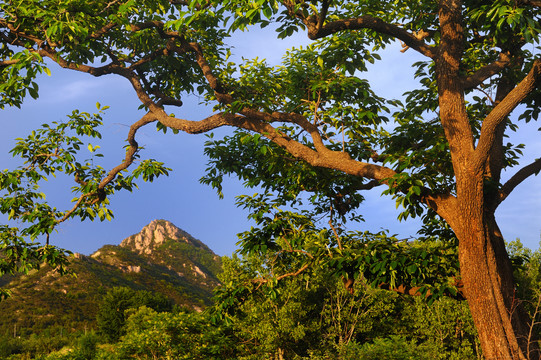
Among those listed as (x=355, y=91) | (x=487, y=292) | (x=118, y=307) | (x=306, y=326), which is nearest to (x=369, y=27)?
(x=355, y=91)

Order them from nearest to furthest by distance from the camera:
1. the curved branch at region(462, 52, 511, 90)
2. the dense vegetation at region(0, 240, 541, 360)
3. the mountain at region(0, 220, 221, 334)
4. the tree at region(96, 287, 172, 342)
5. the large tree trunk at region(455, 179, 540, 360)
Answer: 1. the large tree trunk at region(455, 179, 540, 360)
2. the curved branch at region(462, 52, 511, 90)
3. the dense vegetation at region(0, 240, 541, 360)
4. the tree at region(96, 287, 172, 342)
5. the mountain at region(0, 220, 221, 334)

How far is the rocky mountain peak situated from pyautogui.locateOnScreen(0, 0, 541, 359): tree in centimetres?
11648

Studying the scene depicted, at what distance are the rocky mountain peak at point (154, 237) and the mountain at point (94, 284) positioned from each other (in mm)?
608

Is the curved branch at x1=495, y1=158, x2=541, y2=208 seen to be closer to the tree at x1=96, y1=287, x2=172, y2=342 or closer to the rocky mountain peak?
the tree at x1=96, y1=287, x2=172, y2=342

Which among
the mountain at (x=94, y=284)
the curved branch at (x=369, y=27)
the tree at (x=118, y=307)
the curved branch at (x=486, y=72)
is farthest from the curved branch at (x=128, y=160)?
the tree at (x=118, y=307)

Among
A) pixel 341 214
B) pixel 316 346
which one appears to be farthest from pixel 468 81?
pixel 316 346

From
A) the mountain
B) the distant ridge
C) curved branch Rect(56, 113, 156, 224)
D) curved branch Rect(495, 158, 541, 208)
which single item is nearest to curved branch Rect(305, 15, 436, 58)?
curved branch Rect(495, 158, 541, 208)

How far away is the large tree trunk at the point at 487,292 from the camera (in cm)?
580

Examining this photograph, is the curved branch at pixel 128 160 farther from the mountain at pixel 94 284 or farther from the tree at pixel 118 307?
the tree at pixel 118 307

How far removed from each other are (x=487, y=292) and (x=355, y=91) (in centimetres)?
472

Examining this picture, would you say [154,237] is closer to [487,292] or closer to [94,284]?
[94,284]

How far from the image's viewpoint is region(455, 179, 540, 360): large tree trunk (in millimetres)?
5797

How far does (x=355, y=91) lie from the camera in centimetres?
898

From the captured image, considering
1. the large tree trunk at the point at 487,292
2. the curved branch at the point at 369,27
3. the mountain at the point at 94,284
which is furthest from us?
the mountain at the point at 94,284
